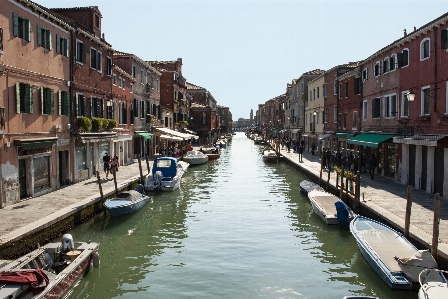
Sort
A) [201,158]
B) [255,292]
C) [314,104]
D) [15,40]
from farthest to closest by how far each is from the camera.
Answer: [314,104] → [201,158] → [15,40] → [255,292]

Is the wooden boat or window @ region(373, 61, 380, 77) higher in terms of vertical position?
window @ region(373, 61, 380, 77)

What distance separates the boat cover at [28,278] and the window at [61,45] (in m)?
14.5

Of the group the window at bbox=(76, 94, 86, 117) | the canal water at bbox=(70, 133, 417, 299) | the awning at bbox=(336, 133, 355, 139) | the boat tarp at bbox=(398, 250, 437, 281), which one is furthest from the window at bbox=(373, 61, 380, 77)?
the boat tarp at bbox=(398, 250, 437, 281)

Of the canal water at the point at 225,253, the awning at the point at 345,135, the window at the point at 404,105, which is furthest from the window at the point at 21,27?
the awning at the point at 345,135

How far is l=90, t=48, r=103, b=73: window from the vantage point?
2616 centimetres

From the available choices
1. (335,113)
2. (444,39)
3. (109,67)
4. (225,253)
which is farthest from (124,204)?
(335,113)

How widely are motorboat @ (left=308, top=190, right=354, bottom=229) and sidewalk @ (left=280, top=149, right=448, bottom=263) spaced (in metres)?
0.93

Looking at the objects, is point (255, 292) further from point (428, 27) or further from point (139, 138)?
point (139, 138)

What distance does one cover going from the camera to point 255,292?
35.3 ft

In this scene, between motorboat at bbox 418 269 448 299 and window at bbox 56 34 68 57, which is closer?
motorboat at bbox 418 269 448 299

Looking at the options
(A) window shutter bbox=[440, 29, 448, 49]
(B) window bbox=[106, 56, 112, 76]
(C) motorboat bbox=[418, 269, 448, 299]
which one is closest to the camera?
(C) motorboat bbox=[418, 269, 448, 299]

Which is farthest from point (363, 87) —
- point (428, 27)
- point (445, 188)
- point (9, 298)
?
point (9, 298)

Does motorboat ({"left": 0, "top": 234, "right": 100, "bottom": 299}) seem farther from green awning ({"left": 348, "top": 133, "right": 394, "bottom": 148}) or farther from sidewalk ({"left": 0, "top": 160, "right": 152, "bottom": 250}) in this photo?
green awning ({"left": 348, "top": 133, "right": 394, "bottom": 148})

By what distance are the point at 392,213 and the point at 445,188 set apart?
4.42m
